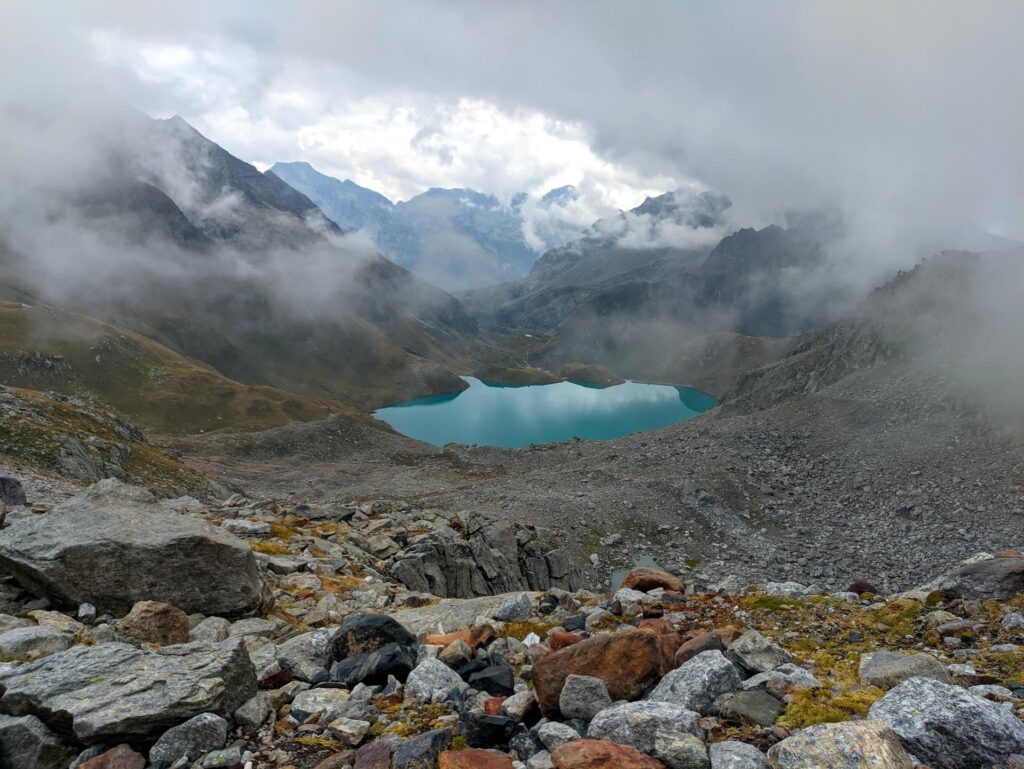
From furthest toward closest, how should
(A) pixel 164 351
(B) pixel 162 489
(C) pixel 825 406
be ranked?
(A) pixel 164 351 < (C) pixel 825 406 < (B) pixel 162 489

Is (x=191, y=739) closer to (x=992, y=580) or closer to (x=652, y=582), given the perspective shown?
(x=652, y=582)

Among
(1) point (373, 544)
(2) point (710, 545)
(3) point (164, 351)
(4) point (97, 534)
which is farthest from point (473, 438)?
(4) point (97, 534)

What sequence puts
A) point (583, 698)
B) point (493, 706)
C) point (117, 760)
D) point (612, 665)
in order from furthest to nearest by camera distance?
point (612, 665) < point (493, 706) < point (583, 698) < point (117, 760)

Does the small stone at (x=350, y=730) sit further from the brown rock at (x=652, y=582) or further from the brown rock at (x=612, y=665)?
the brown rock at (x=652, y=582)

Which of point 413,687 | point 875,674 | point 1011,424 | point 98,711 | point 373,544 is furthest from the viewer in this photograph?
point 1011,424

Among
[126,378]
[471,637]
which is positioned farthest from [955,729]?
[126,378]

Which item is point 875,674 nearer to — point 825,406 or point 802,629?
point 802,629

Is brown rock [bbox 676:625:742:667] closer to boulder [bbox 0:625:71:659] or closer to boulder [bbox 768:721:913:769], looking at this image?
boulder [bbox 768:721:913:769]
